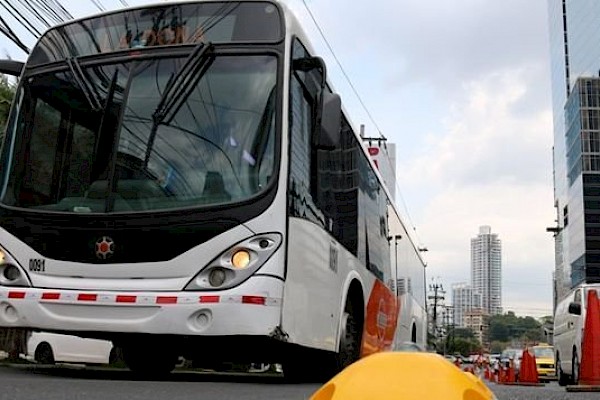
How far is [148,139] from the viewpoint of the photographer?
21.5 feet

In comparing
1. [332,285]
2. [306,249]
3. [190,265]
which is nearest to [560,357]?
[332,285]

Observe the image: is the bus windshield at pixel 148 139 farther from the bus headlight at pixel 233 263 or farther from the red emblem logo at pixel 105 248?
the bus headlight at pixel 233 263

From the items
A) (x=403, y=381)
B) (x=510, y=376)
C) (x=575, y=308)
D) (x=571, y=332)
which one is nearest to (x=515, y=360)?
(x=510, y=376)

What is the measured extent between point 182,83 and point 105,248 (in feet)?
4.87

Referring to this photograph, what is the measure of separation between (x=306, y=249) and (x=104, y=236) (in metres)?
1.68

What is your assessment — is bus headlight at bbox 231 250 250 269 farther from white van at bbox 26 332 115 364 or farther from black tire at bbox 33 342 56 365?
black tire at bbox 33 342 56 365

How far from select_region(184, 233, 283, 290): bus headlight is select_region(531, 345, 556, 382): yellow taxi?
764 inches

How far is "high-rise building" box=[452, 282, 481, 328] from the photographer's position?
118188 mm

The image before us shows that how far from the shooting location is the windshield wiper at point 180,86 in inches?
259

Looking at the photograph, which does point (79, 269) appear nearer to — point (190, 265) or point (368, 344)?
point (190, 265)

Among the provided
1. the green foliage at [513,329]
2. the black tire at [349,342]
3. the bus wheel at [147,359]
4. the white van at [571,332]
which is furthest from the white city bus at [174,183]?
the green foliage at [513,329]

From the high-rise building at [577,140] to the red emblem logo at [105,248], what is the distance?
88774 mm

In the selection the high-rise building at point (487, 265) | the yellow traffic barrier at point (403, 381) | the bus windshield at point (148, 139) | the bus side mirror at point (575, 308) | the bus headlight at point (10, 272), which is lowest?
the yellow traffic barrier at point (403, 381)

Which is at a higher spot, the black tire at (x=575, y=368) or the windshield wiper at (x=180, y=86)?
the windshield wiper at (x=180, y=86)
